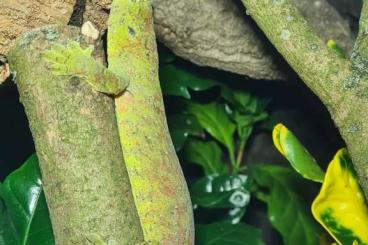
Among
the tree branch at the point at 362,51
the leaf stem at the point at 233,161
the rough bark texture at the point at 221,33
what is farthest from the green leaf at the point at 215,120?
the tree branch at the point at 362,51

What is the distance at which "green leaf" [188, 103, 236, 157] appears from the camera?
2838mm

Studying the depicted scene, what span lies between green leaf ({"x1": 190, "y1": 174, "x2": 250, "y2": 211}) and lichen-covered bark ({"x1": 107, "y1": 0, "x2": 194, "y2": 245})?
81 cm

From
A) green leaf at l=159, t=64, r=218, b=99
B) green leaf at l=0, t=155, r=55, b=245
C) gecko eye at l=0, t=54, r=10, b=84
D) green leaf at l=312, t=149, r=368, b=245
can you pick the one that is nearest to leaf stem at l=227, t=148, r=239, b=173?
green leaf at l=159, t=64, r=218, b=99

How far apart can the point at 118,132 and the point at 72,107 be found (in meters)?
0.16

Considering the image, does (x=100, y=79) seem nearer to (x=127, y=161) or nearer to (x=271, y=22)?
(x=127, y=161)

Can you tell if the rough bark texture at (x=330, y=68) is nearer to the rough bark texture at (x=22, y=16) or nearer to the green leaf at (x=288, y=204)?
the rough bark texture at (x=22, y=16)

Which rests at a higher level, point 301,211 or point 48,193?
point 48,193

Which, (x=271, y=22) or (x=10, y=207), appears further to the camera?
(x=10, y=207)

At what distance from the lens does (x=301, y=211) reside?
2.70 meters

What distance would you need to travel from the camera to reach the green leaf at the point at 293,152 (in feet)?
6.20

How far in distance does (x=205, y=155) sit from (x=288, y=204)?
1.49 ft

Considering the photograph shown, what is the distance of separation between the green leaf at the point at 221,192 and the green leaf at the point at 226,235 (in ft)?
0.40

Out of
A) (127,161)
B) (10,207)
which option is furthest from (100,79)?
(10,207)

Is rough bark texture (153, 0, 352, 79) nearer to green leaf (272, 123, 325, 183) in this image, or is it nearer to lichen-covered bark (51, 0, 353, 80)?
lichen-covered bark (51, 0, 353, 80)
